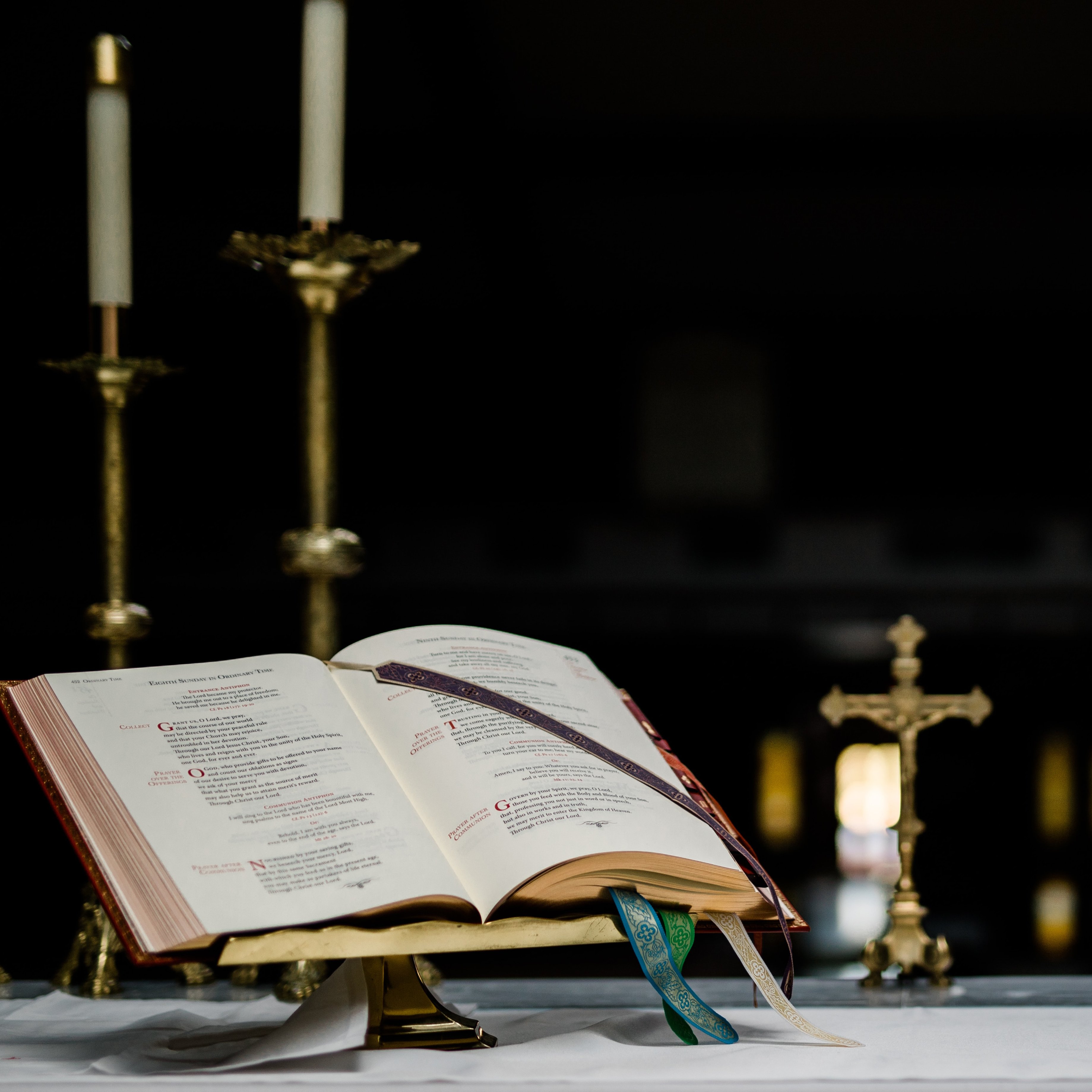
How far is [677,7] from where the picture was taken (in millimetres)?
2477

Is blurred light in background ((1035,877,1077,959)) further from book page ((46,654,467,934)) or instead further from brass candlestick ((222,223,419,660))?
book page ((46,654,467,934))

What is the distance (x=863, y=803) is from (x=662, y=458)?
1249 mm

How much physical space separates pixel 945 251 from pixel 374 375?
1642 mm

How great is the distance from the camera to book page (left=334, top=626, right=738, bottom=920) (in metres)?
0.57

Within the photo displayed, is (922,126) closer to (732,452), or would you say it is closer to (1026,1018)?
(732,452)

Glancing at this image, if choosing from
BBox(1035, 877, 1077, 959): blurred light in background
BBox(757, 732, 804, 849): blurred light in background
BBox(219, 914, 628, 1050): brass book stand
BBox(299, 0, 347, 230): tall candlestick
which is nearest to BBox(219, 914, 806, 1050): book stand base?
BBox(219, 914, 628, 1050): brass book stand

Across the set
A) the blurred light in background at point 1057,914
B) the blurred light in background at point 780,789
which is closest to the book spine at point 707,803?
the blurred light in background at point 780,789

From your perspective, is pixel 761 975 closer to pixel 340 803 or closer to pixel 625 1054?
pixel 625 1054

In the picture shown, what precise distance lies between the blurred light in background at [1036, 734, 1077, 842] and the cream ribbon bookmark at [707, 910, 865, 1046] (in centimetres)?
373

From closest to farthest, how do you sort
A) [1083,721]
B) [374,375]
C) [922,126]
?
[922,126] → [374,375] → [1083,721]

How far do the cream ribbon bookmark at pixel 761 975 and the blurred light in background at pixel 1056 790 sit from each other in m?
3.73

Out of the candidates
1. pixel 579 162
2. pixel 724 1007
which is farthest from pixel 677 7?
pixel 724 1007

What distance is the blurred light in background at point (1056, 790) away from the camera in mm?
4012

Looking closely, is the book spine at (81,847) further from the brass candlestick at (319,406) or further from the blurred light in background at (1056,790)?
the blurred light in background at (1056,790)
